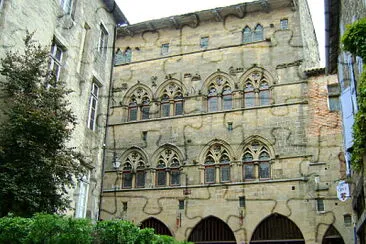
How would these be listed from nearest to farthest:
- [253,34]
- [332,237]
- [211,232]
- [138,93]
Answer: [332,237], [211,232], [253,34], [138,93]

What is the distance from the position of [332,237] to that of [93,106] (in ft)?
28.7

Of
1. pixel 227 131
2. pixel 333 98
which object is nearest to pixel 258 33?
pixel 333 98

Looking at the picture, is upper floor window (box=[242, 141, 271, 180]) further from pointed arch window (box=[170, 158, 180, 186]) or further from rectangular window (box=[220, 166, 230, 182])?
pointed arch window (box=[170, 158, 180, 186])

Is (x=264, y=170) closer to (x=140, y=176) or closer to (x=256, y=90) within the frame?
(x=256, y=90)

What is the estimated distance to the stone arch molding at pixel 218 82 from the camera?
17875mm

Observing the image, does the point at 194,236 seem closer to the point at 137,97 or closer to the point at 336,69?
the point at 137,97

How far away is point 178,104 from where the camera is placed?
18375 mm

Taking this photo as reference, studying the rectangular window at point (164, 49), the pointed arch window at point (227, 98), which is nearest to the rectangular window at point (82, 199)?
the pointed arch window at point (227, 98)

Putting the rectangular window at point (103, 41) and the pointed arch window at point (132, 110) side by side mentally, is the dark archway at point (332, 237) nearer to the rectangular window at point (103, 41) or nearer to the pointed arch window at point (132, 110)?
A: the pointed arch window at point (132, 110)

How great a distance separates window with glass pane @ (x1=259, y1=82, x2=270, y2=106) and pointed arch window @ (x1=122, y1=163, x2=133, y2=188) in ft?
19.1

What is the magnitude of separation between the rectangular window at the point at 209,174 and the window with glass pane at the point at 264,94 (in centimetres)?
313

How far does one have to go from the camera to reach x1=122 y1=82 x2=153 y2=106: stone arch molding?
1908 centimetres

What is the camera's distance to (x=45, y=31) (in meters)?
11.2

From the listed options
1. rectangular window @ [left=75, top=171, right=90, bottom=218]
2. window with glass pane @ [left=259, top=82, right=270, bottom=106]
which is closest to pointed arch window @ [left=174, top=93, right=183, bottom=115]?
window with glass pane @ [left=259, top=82, right=270, bottom=106]
